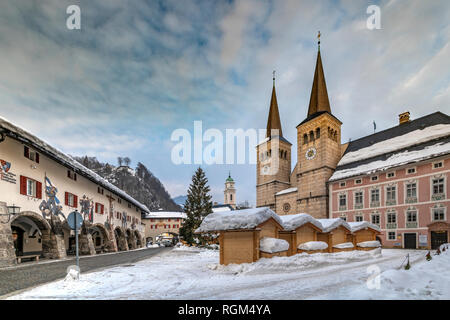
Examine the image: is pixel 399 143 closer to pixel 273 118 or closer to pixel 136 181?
pixel 273 118

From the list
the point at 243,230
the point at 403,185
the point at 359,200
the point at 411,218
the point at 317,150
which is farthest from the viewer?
the point at 317,150

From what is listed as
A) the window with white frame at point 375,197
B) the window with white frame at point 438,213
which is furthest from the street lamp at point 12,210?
the window with white frame at point 438,213

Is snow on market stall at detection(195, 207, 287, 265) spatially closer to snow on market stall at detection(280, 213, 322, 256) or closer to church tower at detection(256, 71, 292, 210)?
snow on market stall at detection(280, 213, 322, 256)

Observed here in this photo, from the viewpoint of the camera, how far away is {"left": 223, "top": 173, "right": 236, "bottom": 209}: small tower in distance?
12188 centimetres

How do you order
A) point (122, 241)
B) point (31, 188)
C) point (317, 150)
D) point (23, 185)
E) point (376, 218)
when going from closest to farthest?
point (23, 185), point (31, 188), point (376, 218), point (122, 241), point (317, 150)

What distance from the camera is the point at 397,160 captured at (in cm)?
3170

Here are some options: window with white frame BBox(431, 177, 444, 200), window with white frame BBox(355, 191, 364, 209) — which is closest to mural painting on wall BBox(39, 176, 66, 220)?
window with white frame BBox(355, 191, 364, 209)

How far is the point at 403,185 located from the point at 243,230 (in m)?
27.6

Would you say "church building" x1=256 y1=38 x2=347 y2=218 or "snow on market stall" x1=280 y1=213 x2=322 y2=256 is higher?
"church building" x1=256 y1=38 x2=347 y2=218

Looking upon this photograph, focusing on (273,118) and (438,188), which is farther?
(273,118)

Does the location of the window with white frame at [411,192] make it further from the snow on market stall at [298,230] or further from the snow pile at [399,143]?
the snow on market stall at [298,230]

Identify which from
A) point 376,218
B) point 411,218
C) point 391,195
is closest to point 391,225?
point 376,218

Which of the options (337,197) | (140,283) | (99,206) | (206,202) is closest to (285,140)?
(337,197)

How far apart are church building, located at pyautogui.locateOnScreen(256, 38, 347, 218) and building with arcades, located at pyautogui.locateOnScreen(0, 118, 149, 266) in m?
31.7
